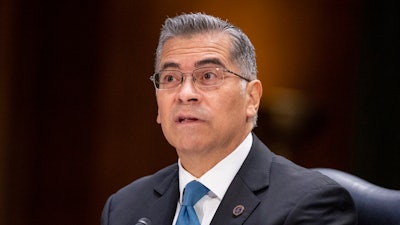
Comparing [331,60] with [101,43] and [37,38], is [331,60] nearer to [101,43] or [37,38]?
[101,43]

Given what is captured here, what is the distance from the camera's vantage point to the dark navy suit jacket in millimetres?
2076

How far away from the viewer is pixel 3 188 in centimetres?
397

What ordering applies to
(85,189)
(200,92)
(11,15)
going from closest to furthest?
(200,92) → (11,15) → (85,189)

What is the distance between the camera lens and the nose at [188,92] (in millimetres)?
2282

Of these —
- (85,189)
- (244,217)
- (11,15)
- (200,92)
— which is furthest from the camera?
(85,189)

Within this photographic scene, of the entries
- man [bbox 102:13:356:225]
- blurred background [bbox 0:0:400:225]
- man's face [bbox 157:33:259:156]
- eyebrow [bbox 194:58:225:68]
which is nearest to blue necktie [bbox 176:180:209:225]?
man [bbox 102:13:356:225]

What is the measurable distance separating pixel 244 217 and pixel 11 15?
7.55 ft

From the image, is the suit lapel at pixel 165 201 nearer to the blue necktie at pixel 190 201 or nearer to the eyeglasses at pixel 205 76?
the blue necktie at pixel 190 201

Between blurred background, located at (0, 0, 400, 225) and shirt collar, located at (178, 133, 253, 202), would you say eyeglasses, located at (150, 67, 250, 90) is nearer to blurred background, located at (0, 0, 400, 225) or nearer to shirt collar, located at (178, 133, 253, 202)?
shirt collar, located at (178, 133, 253, 202)

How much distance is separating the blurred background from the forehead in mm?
1815

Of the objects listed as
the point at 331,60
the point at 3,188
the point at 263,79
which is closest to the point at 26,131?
the point at 3,188

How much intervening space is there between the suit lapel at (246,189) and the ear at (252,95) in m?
0.13

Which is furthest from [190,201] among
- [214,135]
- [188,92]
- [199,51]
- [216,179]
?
[199,51]

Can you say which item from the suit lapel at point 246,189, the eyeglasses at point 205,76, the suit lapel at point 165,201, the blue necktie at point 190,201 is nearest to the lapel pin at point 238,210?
the suit lapel at point 246,189
